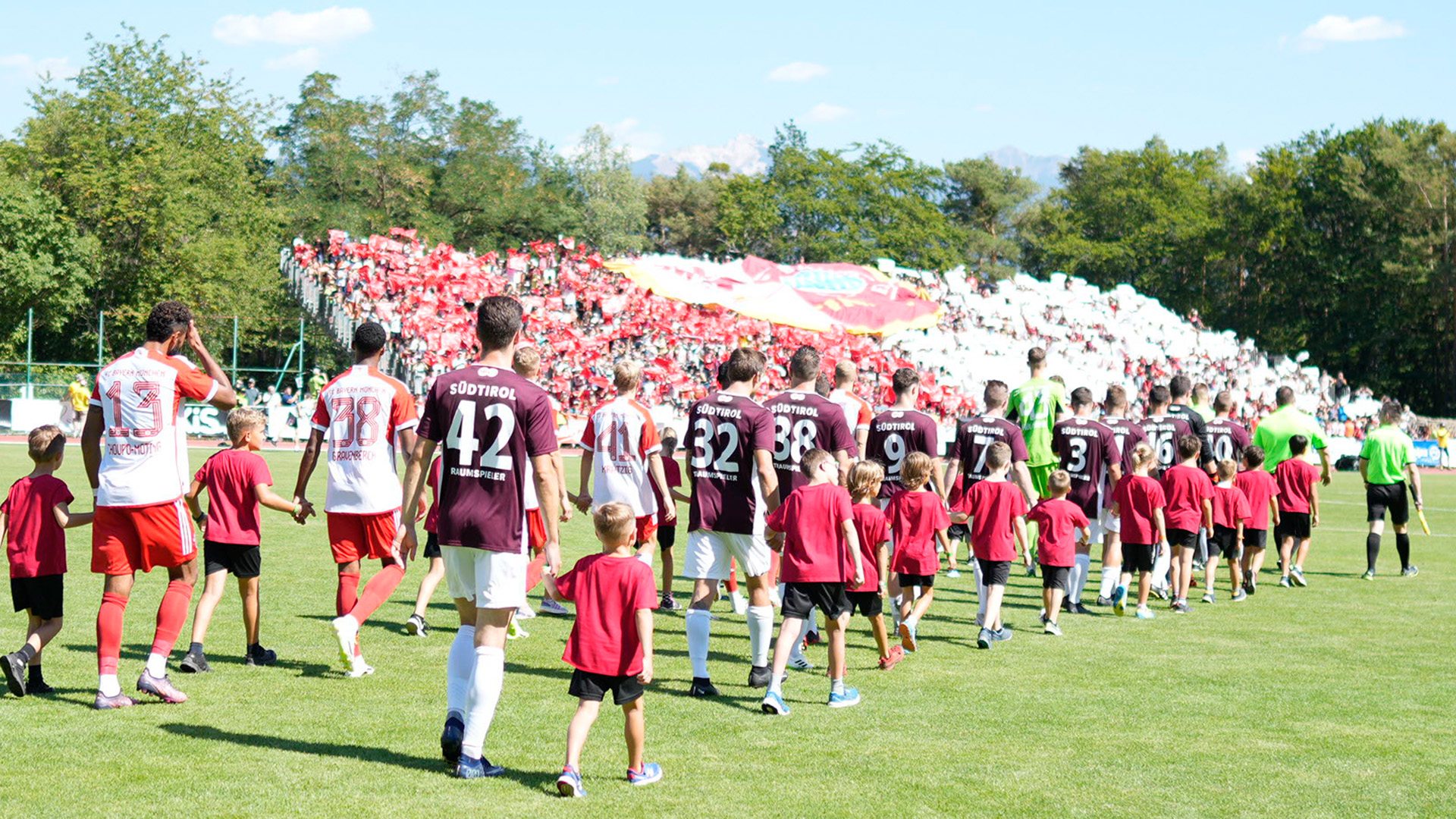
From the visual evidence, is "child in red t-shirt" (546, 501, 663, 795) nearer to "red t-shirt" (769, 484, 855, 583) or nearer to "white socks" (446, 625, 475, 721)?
"white socks" (446, 625, 475, 721)

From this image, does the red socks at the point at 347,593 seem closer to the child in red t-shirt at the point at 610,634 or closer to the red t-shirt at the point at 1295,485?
the child in red t-shirt at the point at 610,634

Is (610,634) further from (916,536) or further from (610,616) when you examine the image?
(916,536)

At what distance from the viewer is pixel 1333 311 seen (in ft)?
193

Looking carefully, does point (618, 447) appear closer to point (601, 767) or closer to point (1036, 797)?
point (601, 767)

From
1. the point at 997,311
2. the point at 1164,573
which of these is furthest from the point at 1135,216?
the point at 1164,573

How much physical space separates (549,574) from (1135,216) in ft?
229

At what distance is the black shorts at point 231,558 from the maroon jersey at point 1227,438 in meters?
8.96

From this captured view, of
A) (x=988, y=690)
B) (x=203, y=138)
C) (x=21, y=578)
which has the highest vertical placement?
(x=203, y=138)

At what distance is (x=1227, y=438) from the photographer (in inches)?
489

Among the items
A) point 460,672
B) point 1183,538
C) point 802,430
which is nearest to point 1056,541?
point 1183,538

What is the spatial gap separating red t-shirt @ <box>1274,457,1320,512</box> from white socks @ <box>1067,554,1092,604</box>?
327 centimetres

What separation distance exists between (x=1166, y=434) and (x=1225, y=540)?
1118mm

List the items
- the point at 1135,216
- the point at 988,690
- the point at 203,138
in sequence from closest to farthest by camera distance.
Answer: the point at 988,690, the point at 203,138, the point at 1135,216

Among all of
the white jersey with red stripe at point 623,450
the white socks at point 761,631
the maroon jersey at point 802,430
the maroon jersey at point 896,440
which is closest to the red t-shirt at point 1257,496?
the maroon jersey at point 896,440
